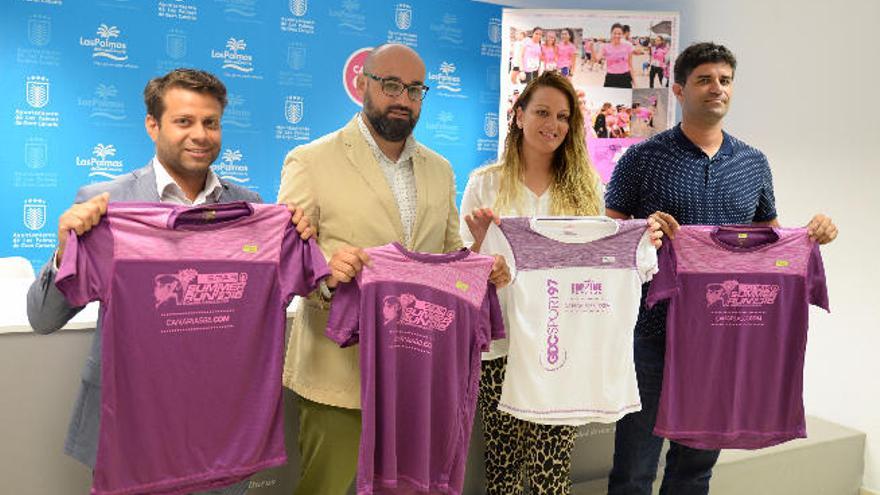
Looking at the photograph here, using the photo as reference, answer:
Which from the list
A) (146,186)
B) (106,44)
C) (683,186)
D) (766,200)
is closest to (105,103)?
(106,44)

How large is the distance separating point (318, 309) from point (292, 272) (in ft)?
0.82

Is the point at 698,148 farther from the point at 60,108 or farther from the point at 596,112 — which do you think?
the point at 60,108

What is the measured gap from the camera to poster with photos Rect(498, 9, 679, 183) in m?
4.82

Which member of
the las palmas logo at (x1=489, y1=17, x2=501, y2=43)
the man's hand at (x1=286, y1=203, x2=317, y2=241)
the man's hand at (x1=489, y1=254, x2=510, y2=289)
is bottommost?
the man's hand at (x1=489, y1=254, x2=510, y2=289)

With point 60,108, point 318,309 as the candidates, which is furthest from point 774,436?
point 60,108

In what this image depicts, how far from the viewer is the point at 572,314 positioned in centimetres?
238

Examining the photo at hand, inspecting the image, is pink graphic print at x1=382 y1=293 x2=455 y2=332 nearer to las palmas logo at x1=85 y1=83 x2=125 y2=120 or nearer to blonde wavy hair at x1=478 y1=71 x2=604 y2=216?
blonde wavy hair at x1=478 y1=71 x2=604 y2=216

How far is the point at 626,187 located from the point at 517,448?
3.40ft

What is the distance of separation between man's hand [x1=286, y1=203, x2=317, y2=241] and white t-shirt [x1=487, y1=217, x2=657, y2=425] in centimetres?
62

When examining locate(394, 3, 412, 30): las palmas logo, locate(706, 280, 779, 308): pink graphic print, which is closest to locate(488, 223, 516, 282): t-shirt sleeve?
locate(706, 280, 779, 308): pink graphic print

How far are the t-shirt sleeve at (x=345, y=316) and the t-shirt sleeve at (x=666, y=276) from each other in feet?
3.36

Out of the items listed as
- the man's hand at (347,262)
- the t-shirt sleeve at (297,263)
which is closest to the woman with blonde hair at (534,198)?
the man's hand at (347,262)

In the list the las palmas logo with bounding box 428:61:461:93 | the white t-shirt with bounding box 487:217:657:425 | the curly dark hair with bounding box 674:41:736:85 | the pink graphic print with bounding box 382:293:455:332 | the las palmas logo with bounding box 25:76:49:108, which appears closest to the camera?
the pink graphic print with bounding box 382:293:455:332

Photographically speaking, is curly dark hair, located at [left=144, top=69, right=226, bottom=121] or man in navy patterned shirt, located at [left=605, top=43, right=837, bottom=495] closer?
curly dark hair, located at [left=144, top=69, right=226, bottom=121]
